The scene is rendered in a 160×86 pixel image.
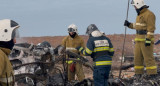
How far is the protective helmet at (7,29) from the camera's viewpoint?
414cm

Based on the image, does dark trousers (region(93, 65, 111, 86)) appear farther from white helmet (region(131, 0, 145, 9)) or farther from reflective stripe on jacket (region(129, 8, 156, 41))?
white helmet (region(131, 0, 145, 9))

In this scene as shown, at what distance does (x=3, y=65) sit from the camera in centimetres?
378

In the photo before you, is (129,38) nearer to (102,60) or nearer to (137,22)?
(137,22)

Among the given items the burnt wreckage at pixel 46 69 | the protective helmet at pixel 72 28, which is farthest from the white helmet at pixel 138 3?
the burnt wreckage at pixel 46 69

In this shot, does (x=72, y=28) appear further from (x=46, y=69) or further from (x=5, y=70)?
(x=5, y=70)

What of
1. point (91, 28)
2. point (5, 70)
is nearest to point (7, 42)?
point (5, 70)

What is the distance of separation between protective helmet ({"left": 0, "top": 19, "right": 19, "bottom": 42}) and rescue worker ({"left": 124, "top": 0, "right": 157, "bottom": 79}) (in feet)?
21.3

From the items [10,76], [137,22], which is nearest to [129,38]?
[137,22]

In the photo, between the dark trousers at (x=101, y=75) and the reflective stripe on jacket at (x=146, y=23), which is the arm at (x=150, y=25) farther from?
the dark trousers at (x=101, y=75)

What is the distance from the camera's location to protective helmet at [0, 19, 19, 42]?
4.14 meters

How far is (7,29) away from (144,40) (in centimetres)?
688

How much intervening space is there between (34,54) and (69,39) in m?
1.35

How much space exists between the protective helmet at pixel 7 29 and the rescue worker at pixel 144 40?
649cm

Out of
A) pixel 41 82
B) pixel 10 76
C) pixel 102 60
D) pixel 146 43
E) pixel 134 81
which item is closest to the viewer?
pixel 10 76
